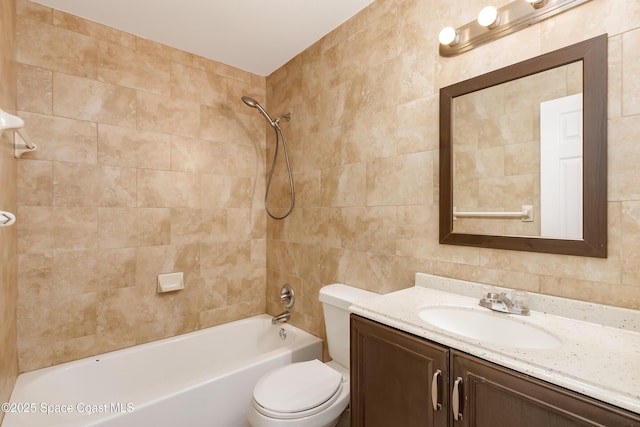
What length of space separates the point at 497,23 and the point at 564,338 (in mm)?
1178

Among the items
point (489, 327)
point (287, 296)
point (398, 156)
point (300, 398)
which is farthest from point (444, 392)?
point (287, 296)

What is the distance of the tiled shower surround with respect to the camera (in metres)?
1.13

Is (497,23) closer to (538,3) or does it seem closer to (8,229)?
(538,3)

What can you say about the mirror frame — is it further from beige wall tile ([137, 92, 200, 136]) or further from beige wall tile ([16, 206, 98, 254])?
beige wall tile ([16, 206, 98, 254])

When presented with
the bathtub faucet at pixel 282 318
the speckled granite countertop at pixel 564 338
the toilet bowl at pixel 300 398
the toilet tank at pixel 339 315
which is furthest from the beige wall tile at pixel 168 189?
the speckled granite countertop at pixel 564 338

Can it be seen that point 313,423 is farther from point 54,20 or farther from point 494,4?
point 54,20

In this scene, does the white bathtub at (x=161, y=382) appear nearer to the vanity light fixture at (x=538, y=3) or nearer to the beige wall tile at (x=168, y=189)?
the beige wall tile at (x=168, y=189)

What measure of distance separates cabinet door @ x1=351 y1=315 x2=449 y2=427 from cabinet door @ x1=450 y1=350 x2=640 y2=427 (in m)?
0.05

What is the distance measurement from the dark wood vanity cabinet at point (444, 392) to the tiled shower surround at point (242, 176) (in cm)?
52

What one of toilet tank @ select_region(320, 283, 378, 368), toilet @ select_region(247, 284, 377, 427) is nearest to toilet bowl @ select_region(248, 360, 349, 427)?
toilet @ select_region(247, 284, 377, 427)

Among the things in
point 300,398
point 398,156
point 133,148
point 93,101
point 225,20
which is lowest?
point 300,398

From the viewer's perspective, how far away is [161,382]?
2039 millimetres

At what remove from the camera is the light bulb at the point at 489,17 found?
1200 millimetres

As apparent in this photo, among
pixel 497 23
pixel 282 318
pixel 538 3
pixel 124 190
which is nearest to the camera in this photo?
pixel 538 3
